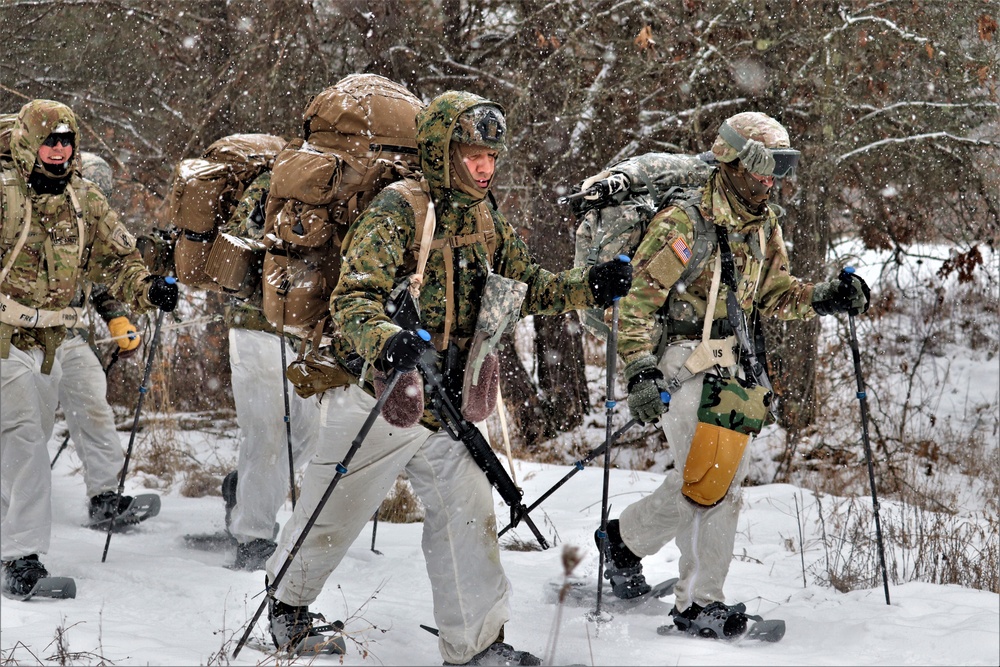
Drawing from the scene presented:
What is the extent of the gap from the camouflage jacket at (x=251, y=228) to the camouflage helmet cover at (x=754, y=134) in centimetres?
248

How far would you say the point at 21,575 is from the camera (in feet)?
15.5

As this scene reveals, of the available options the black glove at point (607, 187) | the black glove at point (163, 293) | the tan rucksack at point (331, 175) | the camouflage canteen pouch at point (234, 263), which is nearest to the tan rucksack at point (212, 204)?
the camouflage canteen pouch at point (234, 263)

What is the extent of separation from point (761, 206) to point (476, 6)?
489cm

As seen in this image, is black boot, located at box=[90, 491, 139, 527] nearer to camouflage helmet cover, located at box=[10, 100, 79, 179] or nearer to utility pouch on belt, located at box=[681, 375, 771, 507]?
camouflage helmet cover, located at box=[10, 100, 79, 179]

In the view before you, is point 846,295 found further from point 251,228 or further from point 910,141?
point 910,141

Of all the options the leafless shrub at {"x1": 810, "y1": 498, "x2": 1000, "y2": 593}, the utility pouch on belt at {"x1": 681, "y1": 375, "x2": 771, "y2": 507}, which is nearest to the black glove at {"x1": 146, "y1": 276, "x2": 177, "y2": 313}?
the utility pouch on belt at {"x1": 681, "y1": 375, "x2": 771, "y2": 507}

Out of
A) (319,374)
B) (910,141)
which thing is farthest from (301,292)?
(910,141)

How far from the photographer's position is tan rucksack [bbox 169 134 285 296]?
5.30 metres

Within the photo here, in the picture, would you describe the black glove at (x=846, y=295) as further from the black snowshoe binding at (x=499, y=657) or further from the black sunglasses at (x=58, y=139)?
the black sunglasses at (x=58, y=139)

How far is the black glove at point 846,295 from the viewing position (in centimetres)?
427

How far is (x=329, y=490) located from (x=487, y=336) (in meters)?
0.82

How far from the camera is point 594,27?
7.86m

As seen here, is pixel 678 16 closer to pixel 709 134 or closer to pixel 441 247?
pixel 709 134

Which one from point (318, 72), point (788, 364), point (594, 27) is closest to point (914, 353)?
point (788, 364)
